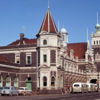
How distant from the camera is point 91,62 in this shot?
91.9 m

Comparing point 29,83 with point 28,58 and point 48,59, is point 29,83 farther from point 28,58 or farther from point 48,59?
point 48,59

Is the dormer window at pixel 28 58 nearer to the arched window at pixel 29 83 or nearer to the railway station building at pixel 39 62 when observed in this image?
the railway station building at pixel 39 62

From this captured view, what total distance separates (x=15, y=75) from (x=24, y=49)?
19.4 ft

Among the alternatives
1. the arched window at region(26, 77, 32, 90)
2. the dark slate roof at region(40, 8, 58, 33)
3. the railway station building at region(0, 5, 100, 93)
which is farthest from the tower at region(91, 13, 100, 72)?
the arched window at region(26, 77, 32, 90)

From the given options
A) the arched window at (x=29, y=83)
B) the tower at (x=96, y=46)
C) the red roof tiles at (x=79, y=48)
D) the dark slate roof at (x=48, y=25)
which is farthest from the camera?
the tower at (x=96, y=46)

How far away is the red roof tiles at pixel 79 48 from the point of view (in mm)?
89200

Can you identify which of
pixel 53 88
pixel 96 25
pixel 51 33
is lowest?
pixel 53 88

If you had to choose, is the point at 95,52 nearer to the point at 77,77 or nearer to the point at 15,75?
the point at 77,77

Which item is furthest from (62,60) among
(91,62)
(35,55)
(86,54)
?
(91,62)

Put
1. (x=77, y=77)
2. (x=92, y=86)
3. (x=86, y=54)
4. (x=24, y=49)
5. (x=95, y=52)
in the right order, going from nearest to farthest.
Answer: (x=24, y=49), (x=92, y=86), (x=77, y=77), (x=86, y=54), (x=95, y=52)

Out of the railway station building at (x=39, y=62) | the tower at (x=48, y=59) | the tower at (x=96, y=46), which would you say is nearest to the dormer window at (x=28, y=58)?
the railway station building at (x=39, y=62)

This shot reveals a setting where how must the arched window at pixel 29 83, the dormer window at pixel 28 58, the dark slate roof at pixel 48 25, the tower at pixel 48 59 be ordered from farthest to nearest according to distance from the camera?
the arched window at pixel 29 83, the dormer window at pixel 28 58, the dark slate roof at pixel 48 25, the tower at pixel 48 59

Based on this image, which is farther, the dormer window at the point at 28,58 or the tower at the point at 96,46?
the tower at the point at 96,46

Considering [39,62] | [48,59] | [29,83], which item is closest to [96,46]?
[29,83]
